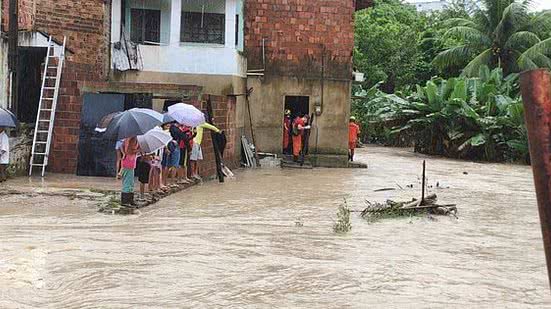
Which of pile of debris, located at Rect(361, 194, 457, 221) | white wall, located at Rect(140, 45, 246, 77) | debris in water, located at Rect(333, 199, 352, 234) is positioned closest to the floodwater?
debris in water, located at Rect(333, 199, 352, 234)

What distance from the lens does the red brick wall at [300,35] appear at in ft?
70.3

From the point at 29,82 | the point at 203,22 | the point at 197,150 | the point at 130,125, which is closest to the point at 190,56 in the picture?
the point at 203,22

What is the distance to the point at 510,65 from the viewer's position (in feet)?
110

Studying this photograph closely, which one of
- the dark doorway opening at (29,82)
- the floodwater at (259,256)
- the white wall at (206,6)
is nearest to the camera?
the floodwater at (259,256)

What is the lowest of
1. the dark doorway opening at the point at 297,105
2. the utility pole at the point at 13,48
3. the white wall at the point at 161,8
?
the dark doorway opening at the point at 297,105

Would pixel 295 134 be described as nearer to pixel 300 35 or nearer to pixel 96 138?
→ pixel 300 35

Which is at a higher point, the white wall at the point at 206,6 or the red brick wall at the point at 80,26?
the white wall at the point at 206,6

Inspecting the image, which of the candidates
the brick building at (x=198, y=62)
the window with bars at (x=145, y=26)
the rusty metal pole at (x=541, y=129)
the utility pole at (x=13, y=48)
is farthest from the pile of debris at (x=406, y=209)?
the window with bars at (x=145, y=26)

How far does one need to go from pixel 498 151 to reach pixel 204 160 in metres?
13.9

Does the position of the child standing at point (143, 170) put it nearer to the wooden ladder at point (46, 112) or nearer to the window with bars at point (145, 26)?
the wooden ladder at point (46, 112)

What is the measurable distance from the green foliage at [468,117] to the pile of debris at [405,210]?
13.9m

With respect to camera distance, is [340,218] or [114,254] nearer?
[114,254]

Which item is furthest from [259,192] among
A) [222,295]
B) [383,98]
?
[383,98]

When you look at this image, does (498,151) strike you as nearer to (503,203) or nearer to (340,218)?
(503,203)
